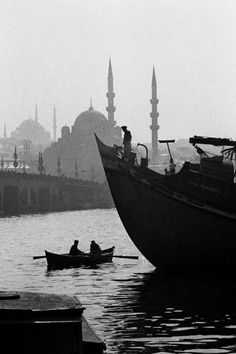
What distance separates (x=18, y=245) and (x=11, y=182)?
120167 millimetres

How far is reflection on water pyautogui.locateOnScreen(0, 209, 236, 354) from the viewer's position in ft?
69.7

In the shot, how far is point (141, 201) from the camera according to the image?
132 ft

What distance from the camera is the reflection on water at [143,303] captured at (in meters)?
21.2

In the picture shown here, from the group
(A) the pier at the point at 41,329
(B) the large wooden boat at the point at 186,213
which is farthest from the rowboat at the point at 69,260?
(A) the pier at the point at 41,329

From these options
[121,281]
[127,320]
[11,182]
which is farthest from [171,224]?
[11,182]

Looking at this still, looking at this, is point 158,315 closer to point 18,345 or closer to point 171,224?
point 171,224

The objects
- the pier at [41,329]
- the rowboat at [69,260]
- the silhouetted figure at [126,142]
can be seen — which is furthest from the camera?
the rowboat at [69,260]

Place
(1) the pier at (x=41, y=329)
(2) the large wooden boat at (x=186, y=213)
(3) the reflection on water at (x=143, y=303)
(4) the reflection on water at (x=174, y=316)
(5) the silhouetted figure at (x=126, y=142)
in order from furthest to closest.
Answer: (5) the silhouetted figure at (x=126, y=142), (2) the large wooden boat at (x=186, y=213), (3) the reflection on water at (x=143, y=303), (4) the reflection on water at (x=174, y=316), (1) the pier at (x=41, y=329)

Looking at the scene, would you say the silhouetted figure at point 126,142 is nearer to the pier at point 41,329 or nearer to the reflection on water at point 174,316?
the reflection on water at point 174,316

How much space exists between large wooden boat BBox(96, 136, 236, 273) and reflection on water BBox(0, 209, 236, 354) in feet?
4.27

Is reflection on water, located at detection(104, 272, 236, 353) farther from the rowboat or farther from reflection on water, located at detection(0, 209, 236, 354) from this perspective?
the rowboat

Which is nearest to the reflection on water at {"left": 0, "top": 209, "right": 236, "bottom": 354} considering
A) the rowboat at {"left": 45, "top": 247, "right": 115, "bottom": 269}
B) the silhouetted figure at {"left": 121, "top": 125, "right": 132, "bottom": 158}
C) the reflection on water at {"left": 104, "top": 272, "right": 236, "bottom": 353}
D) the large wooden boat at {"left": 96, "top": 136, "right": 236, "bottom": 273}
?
the reflection on water at {"left": 104, "top": 272, "right": 236, "bottom": 353}

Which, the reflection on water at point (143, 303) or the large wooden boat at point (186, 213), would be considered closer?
the reflection on water at point (143, 303)

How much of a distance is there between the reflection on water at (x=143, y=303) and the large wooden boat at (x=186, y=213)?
1.30 meters
